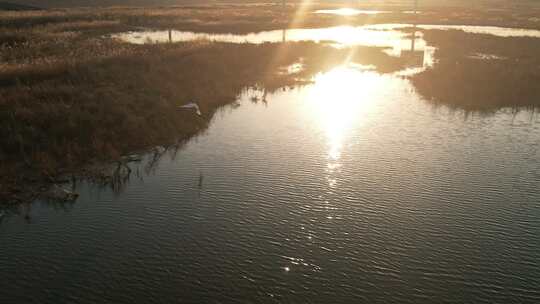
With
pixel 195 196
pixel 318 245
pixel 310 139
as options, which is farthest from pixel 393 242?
pixel 310 139

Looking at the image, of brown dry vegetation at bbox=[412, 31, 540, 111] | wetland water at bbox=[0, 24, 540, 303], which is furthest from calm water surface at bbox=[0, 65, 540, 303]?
brown dry vegetation at bbox=[412, 31, 540, 111]

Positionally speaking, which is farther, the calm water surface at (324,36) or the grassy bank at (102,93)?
the calm water surface at (324,36)

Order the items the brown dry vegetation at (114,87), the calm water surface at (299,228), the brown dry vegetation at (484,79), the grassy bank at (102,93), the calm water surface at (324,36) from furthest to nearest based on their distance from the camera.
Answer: the calm water surface at (324,36), the brown dry vegetation at (484,79), the brown dry vegetation at (114,87), the grassy bank at (102,93), the calm water surface at (299,228)

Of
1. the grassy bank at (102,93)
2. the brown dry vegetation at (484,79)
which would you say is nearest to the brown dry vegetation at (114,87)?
the grassy bank at (102,93)

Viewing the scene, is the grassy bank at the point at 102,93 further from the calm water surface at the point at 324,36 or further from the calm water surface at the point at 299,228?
the calm water surface at the point at 324,36

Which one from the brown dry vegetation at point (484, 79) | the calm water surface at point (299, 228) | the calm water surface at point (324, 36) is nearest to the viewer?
the calm water surface at point (299, 228)

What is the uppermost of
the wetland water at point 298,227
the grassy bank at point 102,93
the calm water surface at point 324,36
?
the calm water surface at point 324,36

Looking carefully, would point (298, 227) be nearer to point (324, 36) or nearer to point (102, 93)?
point (102, 93)

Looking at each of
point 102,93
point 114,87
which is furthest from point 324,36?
point 102,93
